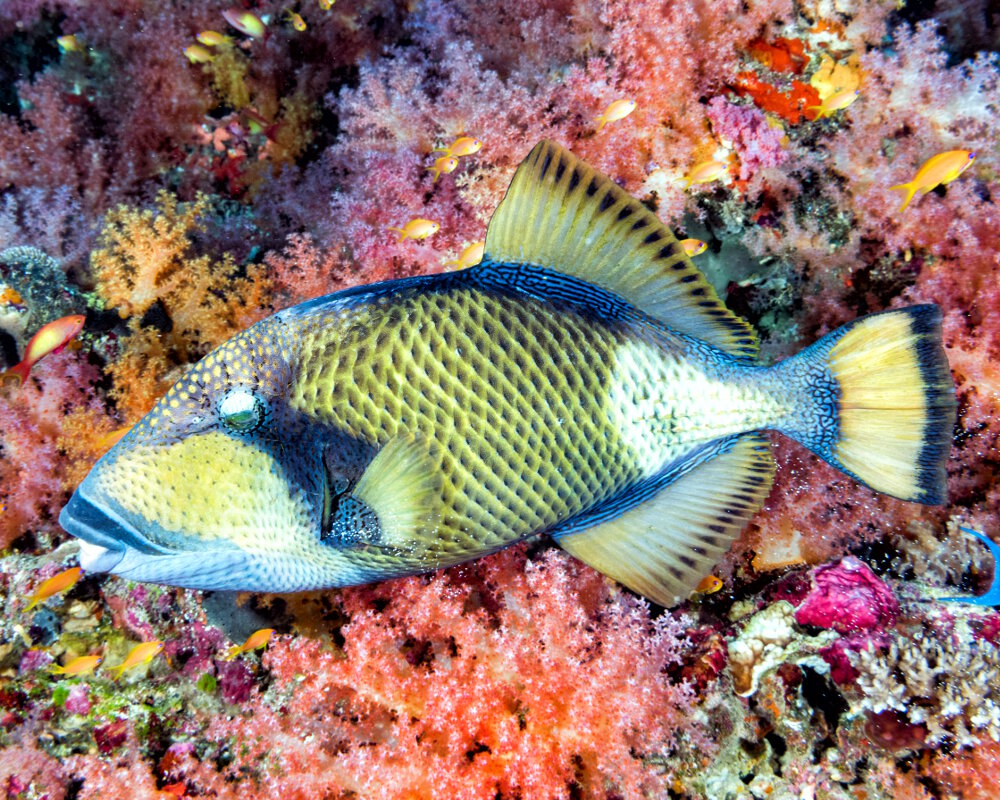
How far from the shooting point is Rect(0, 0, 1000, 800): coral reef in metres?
1.96

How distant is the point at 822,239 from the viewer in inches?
101

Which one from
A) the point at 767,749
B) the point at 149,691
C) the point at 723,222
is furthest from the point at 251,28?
the point at 767,749

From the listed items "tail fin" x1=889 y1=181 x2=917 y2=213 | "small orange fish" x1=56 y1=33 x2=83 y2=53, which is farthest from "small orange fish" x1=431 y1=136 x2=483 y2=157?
"small orange fish" x1=56 y1=33 x2=83 y2=53

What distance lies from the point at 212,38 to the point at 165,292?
2.33m

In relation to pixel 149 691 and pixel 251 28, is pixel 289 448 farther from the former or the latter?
pixel 251 28

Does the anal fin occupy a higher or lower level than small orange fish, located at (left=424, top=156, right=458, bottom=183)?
lower

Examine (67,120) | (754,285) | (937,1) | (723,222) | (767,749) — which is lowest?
(767,749)

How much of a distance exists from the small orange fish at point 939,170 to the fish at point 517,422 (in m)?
1.09

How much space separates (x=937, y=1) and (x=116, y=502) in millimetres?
5236

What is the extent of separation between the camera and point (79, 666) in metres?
2.23

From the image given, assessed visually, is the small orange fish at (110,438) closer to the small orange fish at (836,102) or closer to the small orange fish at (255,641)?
the small orange fish at (255,641)

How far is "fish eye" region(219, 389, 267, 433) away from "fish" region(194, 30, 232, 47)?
372cm

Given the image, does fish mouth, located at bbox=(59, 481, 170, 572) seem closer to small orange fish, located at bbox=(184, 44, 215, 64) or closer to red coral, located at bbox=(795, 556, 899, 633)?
red coral, located at bbox=(795, 556, 899, 633)

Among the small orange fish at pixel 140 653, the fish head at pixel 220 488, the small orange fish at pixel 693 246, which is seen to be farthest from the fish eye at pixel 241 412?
the small orange fish at pixel 693 246
